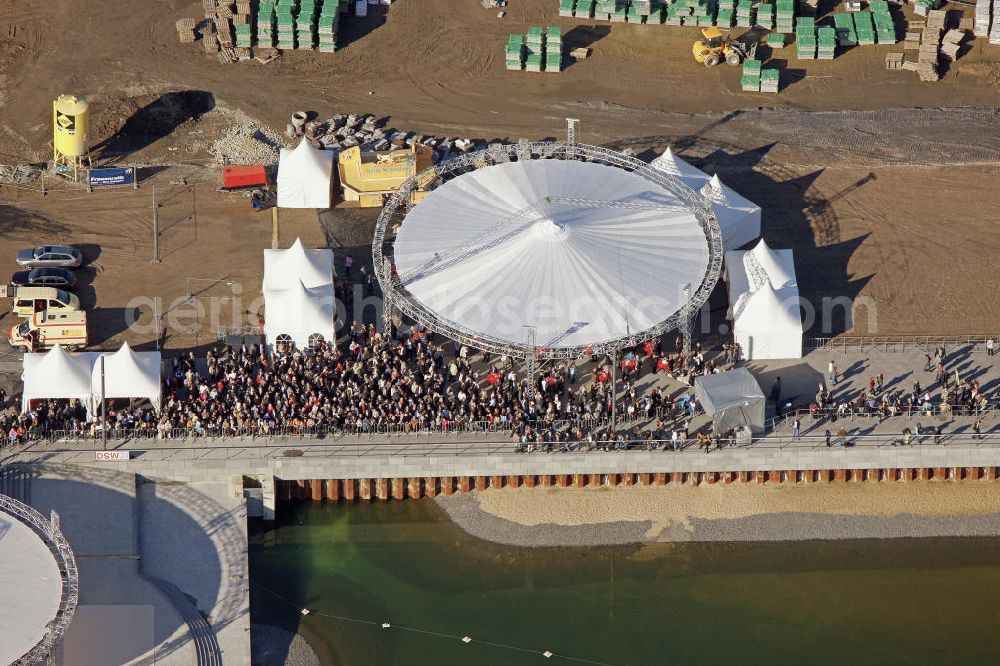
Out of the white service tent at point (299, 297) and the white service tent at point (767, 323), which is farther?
the white service tent at point (767, 323)

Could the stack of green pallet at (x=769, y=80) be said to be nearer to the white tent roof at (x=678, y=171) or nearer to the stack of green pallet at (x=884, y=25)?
the stack of green pallet at (x=884, y=25)

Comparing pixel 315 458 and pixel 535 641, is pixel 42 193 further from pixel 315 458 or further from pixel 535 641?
pixel 535 641

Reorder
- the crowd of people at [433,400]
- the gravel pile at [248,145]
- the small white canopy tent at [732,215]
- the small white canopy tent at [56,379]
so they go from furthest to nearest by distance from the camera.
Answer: the gravel pile at [248,145] < the small white canopy tent at [732,215] < the small white canopy tent at [56,379] < the crowd of people at [433,400]

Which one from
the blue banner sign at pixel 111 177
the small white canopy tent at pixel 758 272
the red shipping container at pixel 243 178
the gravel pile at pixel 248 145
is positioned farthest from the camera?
the gravel pile at pixel 248 145

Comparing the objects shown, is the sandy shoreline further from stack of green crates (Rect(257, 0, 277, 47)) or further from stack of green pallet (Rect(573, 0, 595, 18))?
stack of green pallet (Rect(573, 0, 595, 18))

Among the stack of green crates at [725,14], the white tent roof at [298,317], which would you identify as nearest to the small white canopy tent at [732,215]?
the stack of green crates at [725,14]

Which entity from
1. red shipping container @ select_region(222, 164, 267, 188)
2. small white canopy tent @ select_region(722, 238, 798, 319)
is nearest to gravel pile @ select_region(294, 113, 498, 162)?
red shipping container @ select_region(222, 164, 267, 188)
